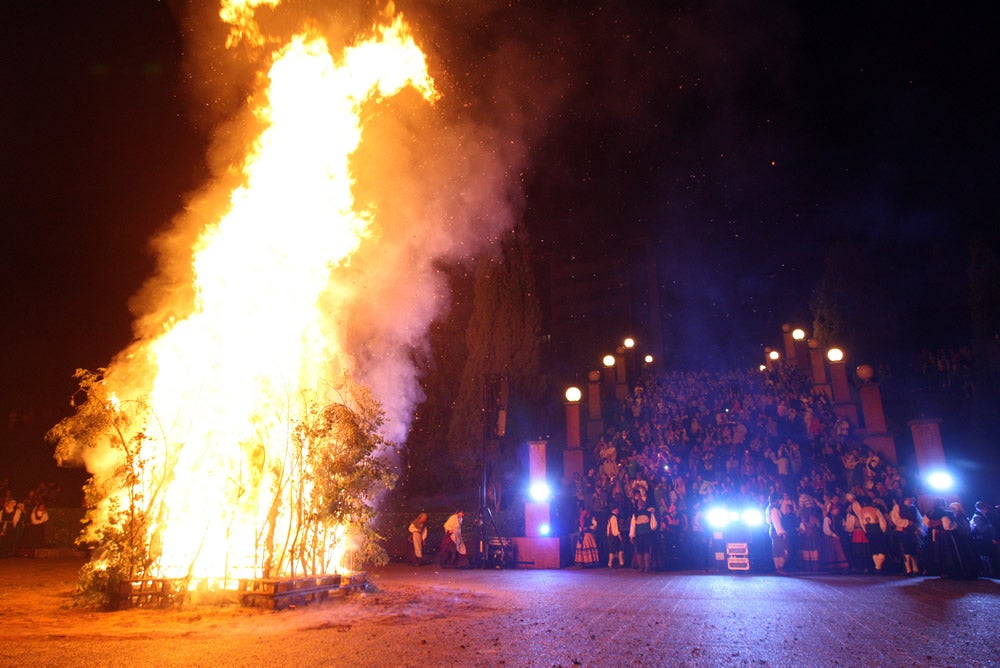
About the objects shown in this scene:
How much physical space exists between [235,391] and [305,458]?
180 centimetres

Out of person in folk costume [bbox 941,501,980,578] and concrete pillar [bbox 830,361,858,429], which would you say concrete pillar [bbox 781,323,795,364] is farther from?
person in folk costume [bbox 941,501,980,578]

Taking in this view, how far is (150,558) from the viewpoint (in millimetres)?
9391

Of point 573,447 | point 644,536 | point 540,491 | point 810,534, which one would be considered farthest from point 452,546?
point 810,534

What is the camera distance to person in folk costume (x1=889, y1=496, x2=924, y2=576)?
14047mm

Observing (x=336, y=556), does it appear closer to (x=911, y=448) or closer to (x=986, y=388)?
(x=911, y=448)

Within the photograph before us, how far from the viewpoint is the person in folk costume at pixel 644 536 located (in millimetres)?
15734

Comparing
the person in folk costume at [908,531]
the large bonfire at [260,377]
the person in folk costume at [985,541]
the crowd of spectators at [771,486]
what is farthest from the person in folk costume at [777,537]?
the large bonfire at [260,377]

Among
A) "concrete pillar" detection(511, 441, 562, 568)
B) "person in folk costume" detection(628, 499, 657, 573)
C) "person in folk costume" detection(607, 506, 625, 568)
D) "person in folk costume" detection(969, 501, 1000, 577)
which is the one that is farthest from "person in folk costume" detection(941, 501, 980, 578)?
"concrete pillar" detection(511, 441, 562, 568)

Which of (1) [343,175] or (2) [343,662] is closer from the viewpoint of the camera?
(2) [343,662]

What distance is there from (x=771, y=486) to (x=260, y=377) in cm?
1399

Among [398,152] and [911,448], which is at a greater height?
[398,152]

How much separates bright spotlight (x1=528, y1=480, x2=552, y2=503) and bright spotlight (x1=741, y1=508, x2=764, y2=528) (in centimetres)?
559

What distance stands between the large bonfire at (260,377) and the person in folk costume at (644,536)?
25.9 ft

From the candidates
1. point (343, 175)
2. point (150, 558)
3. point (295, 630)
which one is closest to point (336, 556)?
point (150, 558)
